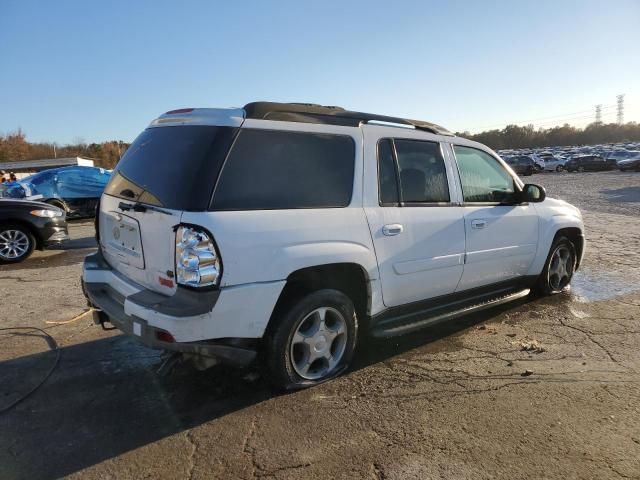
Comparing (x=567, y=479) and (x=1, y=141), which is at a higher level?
(x=1, y=141)

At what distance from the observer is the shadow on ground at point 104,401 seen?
281 centimetres

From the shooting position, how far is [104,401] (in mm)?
3393

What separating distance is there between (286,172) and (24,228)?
7.07 m

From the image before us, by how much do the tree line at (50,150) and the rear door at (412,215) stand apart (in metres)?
75.2

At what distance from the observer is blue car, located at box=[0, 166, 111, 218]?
14.8 metres

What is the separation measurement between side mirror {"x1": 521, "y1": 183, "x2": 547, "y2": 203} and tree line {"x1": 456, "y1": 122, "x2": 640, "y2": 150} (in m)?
110

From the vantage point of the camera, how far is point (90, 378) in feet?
12.3

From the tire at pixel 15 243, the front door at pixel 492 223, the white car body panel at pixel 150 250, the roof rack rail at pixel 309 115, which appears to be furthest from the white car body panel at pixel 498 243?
the tire at pixel 15 243

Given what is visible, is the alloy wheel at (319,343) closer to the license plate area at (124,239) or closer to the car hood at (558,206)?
the license plate area at (124,239)

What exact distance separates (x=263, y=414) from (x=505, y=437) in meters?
1.51

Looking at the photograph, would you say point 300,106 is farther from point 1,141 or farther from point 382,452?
point 1,141

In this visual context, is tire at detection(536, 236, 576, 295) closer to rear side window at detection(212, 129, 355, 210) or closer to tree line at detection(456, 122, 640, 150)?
rear side window at detection(212, 129, 355, 210)

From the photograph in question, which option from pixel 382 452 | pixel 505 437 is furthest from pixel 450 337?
pixel 382 452

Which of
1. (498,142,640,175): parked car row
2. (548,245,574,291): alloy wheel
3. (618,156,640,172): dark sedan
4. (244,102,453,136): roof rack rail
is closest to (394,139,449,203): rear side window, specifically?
(244,102,453,136): roof rack rail
